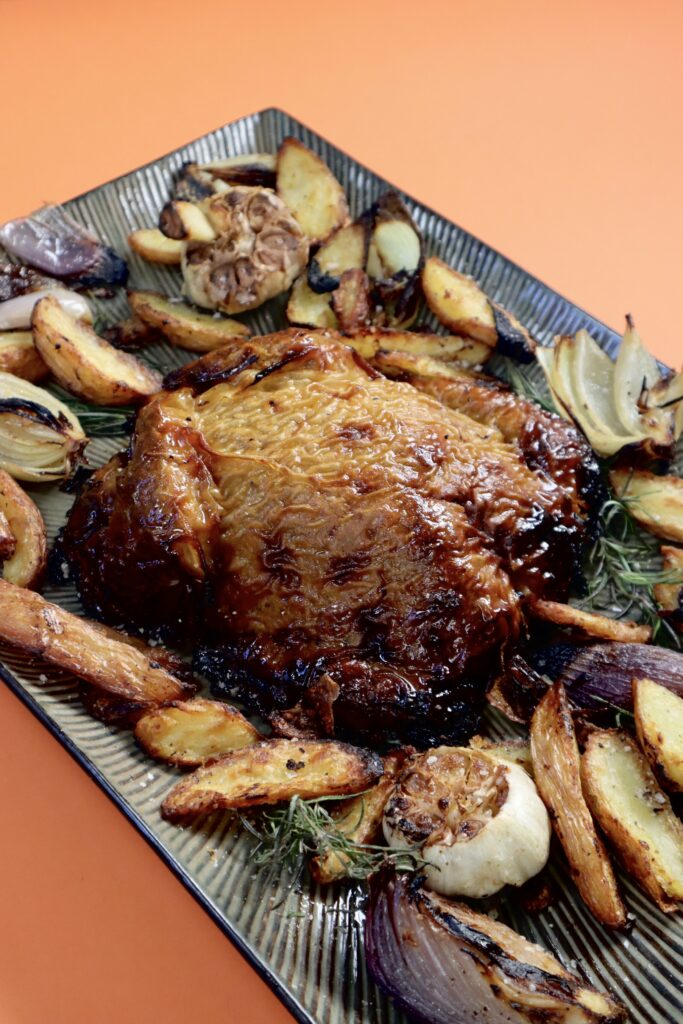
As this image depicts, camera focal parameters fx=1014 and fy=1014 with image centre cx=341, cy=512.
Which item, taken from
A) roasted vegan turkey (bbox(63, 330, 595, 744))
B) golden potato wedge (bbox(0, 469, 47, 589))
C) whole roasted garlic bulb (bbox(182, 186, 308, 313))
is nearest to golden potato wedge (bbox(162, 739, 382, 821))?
roasted vegan turkey (bbox(63, 330, 595, 744))

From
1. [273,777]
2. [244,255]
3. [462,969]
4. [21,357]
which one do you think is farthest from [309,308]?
[462,969]

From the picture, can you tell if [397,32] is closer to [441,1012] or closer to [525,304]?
[525,304]

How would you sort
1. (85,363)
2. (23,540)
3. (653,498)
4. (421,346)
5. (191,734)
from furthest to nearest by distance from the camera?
(421,346), (85,363), (653,498), (23,540), (191,734)

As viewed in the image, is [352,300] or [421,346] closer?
[421,346]

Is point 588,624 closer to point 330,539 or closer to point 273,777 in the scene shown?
point 330,539

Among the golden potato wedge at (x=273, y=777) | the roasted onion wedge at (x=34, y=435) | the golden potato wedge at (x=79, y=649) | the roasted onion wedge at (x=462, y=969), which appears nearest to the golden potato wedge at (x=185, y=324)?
the roasted onion wedge at (x=34, y=435)
